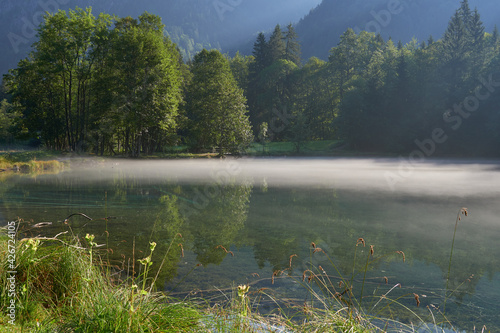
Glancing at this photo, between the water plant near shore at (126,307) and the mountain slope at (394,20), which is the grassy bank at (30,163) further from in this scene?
the mountain slope at (394,20)

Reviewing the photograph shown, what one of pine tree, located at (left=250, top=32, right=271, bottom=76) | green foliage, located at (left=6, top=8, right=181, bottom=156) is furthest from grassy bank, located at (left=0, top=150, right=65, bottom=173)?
pine tree, located at (left=250, top=32, right=271, bottom=76)

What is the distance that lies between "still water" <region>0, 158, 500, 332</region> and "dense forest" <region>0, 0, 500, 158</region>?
2208cm

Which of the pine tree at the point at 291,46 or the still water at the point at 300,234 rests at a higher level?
the pine tree at the point at 291,46

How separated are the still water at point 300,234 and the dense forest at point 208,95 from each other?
22.1 m

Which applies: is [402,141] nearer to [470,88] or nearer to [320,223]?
[470,88]

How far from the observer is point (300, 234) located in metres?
8.01

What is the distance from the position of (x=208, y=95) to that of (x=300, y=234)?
35.7 meters

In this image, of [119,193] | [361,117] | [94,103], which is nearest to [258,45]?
[361,117]

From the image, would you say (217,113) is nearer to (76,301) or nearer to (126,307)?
(76,301)

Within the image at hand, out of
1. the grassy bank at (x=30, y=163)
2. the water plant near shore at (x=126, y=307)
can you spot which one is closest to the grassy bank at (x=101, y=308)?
the water plant near shore at (x=126, y=307)

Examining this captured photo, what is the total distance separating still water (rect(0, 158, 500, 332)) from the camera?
15.9ft

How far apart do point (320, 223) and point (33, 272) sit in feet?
22.7

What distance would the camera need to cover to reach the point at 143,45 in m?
35.6

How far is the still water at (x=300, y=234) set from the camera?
484 centimetres
